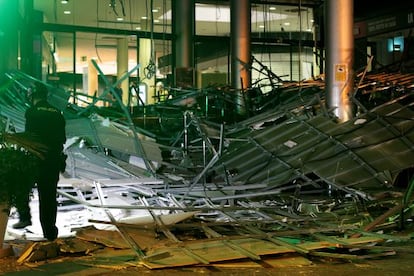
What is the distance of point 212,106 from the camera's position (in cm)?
1762

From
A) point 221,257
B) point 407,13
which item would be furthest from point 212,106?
point 221,257

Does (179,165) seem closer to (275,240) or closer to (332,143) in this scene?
(332,143)

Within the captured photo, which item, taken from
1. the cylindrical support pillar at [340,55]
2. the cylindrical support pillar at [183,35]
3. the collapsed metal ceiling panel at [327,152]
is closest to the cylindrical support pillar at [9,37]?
the cylindrical support pillar at [183,35]

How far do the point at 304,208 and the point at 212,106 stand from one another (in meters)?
7.93

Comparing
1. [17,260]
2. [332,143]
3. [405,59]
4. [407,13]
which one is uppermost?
[407,13]

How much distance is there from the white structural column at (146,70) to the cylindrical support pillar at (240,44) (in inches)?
114

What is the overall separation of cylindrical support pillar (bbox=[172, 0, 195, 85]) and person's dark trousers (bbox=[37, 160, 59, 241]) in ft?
42.8

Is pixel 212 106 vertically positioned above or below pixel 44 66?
below

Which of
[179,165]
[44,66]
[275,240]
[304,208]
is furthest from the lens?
[44,66]

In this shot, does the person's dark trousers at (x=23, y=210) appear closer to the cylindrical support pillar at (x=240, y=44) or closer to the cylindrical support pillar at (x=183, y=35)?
the cylindrical support pillar at (x=240, y=44)

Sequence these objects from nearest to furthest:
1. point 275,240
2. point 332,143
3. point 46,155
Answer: point 275,240, point 46,155, point 332,143

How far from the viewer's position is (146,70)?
69.9 feet

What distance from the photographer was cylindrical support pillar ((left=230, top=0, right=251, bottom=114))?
1967 cm

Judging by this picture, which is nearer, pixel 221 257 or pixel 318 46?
pixel 221 257
